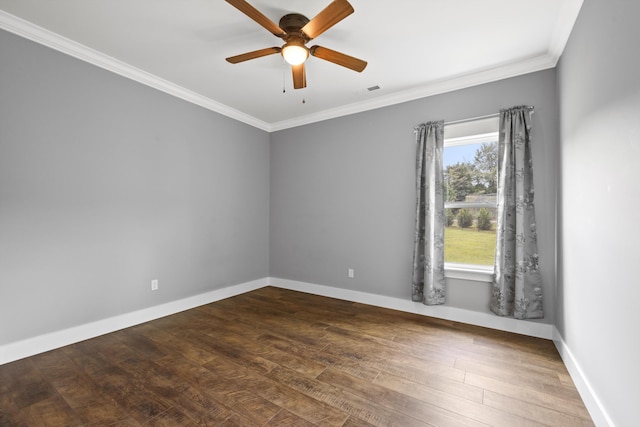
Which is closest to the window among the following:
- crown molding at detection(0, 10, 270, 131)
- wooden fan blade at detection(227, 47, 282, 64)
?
wooden fan blade at detection(227, 47, 282, 64)

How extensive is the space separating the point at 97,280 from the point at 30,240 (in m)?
0.64

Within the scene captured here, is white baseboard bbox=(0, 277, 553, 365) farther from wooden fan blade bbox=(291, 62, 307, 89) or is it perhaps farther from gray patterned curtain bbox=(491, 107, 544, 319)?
wooden fan blade bbox=(291, 62, 307, 89)

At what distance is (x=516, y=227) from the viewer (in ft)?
8.83

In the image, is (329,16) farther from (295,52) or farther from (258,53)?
(258,53)

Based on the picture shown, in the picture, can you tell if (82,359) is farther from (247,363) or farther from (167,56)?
(167,56)

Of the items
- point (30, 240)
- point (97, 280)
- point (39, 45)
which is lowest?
point (97, 280)

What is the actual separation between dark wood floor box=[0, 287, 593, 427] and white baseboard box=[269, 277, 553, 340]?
110 millimetres

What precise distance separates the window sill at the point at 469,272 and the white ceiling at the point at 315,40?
2.10 metres

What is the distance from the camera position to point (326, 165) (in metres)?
4.13

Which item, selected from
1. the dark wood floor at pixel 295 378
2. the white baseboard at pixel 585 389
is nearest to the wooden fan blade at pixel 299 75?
the dark wood floor at pixel 295 378

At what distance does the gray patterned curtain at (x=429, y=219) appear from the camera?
10.3ft

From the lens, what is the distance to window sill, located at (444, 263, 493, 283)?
9.71ft

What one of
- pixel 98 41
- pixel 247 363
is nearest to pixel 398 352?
pixel 247 363

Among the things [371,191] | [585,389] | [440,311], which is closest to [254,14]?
[371,191]
